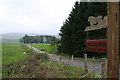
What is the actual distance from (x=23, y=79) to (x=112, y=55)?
328 inches

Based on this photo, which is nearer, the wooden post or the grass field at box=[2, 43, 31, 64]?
the wooden post

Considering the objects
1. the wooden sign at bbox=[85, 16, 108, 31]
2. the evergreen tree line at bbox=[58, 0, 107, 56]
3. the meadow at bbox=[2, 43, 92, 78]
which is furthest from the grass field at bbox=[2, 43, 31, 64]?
the wooden sign at bbox=[85, 16, 108, 31]

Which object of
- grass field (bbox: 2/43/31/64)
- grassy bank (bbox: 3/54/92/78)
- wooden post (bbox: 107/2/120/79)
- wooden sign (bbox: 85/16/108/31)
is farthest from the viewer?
grass field (bbox: 2/43/31/64)

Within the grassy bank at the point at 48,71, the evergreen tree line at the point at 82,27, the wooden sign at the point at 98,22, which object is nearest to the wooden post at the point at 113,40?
the wooden sign at the point at 98,22

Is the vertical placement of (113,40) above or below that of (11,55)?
above

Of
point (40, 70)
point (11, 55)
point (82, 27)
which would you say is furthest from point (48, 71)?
point (11, 55)

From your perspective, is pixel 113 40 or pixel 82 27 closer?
pixel 113 40

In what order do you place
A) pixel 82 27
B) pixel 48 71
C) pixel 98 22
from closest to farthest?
pixel 98 22, pixel 48 71, pixel 82 27

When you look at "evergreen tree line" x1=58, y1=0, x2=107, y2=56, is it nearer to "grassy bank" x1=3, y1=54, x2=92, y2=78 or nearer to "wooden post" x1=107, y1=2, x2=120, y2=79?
"grassy bank" x1=3, y1=54, x2=92, y2=78

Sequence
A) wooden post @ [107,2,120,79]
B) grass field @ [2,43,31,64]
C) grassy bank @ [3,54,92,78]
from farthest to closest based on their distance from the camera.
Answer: grass field @ [2,43,31,64]
grassy bank @ [3,54,92,78]
wooden post @ [107,2,120,79]

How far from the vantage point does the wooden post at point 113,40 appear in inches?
84.6

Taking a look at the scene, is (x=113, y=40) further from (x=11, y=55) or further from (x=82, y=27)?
(x=11, y=55)

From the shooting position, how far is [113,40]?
2.15 meters

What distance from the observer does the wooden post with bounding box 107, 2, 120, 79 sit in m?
2.15
